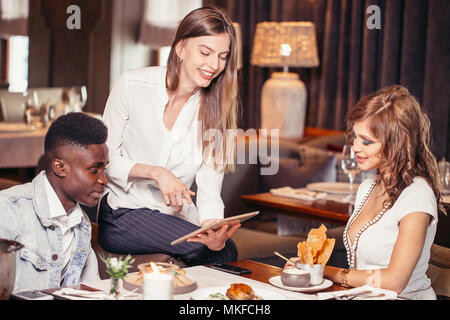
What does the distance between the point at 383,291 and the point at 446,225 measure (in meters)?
1.19

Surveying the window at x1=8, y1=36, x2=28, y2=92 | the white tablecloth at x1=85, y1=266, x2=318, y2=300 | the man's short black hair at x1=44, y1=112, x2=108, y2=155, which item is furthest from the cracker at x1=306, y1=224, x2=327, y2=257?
the window at x1=8, y1=36, x2=28, y2=92

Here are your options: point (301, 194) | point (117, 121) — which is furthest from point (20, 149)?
point (117, 121)

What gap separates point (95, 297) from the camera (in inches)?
64.4

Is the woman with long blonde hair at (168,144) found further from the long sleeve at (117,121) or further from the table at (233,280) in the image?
the table at (233,280)

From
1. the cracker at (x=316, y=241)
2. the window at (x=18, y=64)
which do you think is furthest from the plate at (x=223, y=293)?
the window at (x=18, y=64)

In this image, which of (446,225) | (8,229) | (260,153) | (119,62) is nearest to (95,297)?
(8,229)

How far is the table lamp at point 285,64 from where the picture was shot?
18.8 feet

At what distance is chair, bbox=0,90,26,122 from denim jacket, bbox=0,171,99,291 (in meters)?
4.05

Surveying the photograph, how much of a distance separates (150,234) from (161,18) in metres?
5.18

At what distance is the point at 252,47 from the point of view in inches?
258

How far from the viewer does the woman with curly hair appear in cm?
200

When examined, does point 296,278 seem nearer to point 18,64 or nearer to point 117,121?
point 117,121

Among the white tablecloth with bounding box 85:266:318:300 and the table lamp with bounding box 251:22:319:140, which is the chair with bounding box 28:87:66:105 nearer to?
the table lamp with bounding box 251:22:319:140
